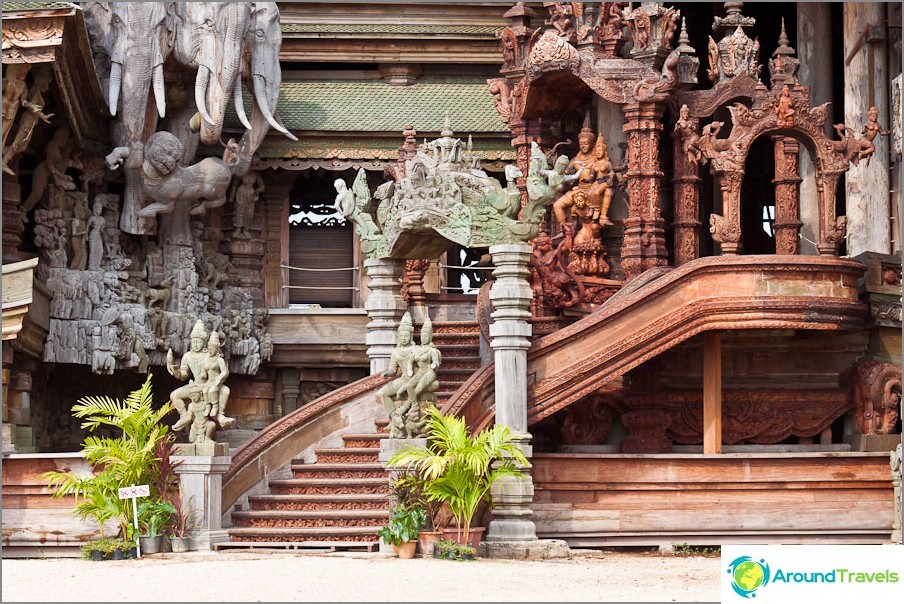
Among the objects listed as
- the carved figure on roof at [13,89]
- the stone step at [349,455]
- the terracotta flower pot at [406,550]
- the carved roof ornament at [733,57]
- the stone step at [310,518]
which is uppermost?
the carved roof ornament at [733,57]

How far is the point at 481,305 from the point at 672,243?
4859 mm

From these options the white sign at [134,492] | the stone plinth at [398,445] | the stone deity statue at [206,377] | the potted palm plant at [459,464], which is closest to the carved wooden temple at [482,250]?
the stone deity statue at [206,377]

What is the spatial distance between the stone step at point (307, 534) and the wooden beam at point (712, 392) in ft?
14.8

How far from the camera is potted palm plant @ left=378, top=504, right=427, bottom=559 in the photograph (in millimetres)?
19688

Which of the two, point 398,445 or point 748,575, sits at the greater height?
point 398,445

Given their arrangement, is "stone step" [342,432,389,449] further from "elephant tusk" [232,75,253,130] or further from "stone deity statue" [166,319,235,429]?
"elephant tusk" [232,75,253,130]

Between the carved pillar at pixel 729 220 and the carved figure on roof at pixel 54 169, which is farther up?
the carved figure on roof at pixel 54 169

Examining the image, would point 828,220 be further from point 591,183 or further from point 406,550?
point 406,550

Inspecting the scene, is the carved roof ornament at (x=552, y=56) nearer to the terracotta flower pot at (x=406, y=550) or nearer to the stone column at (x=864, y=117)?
the stone column at (x=864, y=117)

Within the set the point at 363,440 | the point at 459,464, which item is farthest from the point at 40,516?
the point at 459,464

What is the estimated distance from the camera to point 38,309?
923 inches

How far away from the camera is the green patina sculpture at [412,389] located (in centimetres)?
2039

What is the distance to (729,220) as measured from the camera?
2280 centimetres

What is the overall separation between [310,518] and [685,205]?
731 centimetres
